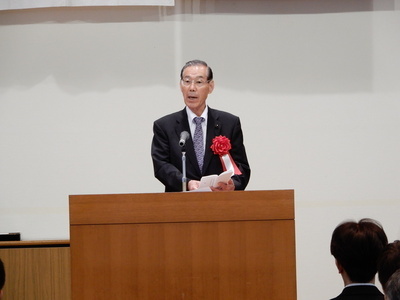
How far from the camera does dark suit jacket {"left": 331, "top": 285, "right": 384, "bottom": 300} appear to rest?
267 centimetres

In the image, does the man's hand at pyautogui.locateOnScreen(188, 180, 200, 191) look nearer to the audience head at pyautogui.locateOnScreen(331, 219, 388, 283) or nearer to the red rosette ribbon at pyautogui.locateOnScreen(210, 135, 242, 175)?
the red rosette ribbon at pyautogui.locateOnScreen(210, 135, 242, 175)

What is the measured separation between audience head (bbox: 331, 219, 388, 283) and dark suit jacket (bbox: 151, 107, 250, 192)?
4.00 feet

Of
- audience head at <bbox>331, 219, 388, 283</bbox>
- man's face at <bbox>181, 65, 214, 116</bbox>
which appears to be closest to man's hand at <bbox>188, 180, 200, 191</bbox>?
man's face at <bbox>181, 65, 214, 116</bbox>

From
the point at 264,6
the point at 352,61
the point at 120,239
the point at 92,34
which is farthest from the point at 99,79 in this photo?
the point at 120,239

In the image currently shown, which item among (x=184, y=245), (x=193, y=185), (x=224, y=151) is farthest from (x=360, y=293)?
(x=224, y=151)

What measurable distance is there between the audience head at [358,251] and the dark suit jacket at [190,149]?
1220mm

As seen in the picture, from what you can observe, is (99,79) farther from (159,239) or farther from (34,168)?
(159,239)

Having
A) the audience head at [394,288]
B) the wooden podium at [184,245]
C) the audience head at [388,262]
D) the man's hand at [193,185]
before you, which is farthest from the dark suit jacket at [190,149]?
the audience head at [394,288]

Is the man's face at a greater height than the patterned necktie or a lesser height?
greater

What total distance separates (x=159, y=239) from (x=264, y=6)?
2.89 m

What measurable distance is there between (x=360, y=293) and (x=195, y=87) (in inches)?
71.2

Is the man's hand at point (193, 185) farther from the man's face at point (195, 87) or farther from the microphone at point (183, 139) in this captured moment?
the man's face at point (195, 87)

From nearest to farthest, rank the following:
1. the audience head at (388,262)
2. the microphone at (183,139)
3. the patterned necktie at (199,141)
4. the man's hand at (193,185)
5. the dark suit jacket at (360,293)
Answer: the audience head at (388,262)
the dark suit jacket at (360,293)
the microphone at (183,139)
the man's hand at (193,185)
the patterned necktie at (199,141)

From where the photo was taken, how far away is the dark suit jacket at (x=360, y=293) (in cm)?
267
